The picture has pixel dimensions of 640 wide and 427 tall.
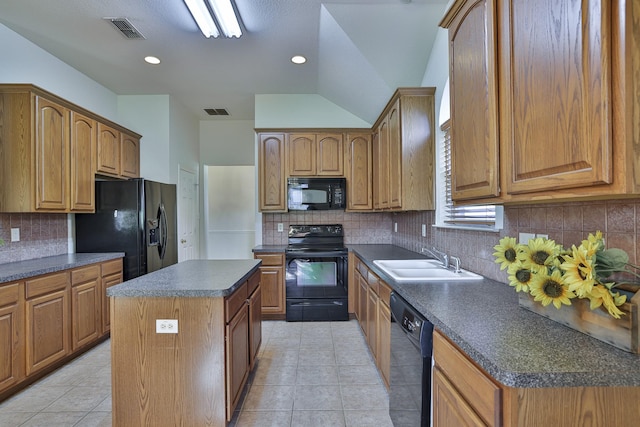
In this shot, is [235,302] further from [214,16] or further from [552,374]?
[214,16]

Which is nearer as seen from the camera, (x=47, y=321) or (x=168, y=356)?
(x=168, y=356)

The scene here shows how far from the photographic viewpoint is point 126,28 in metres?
2.76

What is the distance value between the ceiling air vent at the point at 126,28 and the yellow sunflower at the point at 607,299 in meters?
3.51

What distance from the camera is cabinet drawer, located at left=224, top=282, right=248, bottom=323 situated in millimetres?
1714

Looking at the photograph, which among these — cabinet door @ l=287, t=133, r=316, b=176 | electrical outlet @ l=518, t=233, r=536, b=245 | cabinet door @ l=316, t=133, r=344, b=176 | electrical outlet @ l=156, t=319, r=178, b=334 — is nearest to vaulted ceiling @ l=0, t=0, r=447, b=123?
cabinet door @ l=316, t=133, r=344, b=176

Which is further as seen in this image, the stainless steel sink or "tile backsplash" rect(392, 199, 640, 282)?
the stainless steel sink

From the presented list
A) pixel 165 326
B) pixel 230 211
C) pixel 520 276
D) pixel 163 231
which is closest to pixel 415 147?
pixel 520 276

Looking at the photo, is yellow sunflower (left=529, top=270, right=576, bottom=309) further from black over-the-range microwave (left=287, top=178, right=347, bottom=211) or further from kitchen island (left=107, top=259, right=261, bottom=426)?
black over-the-range microwave (left=287, top=178, right=347, bottom=211)

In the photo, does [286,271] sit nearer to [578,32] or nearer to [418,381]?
[418,381]

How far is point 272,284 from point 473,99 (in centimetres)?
292

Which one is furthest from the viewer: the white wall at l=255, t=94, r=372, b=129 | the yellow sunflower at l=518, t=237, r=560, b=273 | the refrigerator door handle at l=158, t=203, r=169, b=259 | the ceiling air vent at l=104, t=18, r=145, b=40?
the white wall at l=255, t=94, r=372, b=129

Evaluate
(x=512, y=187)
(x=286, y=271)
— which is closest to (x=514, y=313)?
(x=512, y=187)

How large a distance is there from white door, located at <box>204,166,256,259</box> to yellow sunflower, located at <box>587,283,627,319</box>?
538 cm

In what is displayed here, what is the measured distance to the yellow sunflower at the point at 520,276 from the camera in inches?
42.1
